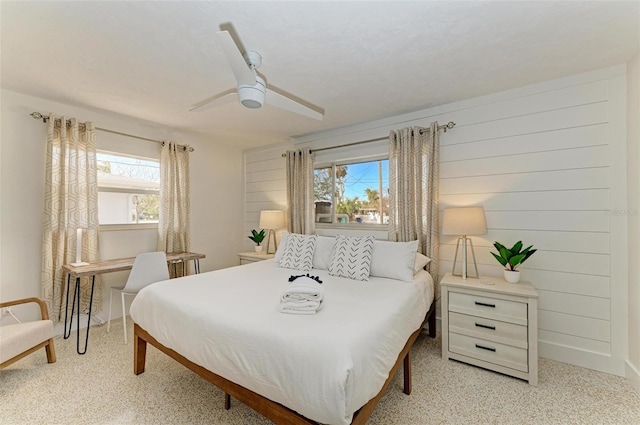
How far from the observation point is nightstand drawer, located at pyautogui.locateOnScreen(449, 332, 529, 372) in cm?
217

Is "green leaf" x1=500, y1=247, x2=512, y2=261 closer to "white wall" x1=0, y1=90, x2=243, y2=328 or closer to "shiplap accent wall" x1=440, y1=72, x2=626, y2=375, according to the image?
"shiplap accent wall" x1=440, y1=72, x2=626, y2=375

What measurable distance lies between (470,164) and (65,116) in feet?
14.8

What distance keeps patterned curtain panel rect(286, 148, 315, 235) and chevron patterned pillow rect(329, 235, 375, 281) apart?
119cm

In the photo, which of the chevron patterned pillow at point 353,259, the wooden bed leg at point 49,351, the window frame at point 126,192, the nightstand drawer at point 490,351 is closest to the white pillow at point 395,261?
the chevron patterned pillow at point 353,259

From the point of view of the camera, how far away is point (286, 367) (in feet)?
4.33

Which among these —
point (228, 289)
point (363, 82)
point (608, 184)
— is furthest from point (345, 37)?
point (608, 184)

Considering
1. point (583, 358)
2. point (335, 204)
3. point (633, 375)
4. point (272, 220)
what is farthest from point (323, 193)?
point (633, 375)

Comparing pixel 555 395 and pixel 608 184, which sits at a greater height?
pixel 608 184

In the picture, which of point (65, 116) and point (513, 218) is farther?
point (65, 116)

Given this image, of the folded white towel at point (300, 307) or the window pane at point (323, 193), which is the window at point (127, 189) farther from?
the folded white towel at point (300, 307)

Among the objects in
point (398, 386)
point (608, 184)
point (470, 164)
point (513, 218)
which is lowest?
point (398, 386)

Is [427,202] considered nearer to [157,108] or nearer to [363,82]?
[363,82]

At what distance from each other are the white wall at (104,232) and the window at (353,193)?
1.77 metres

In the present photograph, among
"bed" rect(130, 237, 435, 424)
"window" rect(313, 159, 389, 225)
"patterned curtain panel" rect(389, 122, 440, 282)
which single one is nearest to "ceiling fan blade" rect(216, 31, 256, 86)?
"bed" rect(130, 237, 435, 424)
